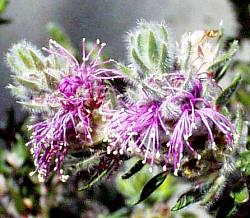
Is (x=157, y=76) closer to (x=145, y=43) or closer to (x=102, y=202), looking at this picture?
(x=145, y=43)

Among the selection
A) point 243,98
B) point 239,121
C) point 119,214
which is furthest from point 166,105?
point 119,214

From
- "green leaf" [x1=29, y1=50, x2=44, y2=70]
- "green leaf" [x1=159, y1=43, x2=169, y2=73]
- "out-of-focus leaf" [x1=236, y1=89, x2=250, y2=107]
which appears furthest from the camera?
"out-of-focus leaf" [x1=236, y1=89, x2=250, y2=107]

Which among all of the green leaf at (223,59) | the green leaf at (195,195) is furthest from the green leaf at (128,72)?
the green leaf at (195,195)

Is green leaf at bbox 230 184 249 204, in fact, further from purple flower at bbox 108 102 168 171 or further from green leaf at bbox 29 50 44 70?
green leaf at bbox 29 50 44 70

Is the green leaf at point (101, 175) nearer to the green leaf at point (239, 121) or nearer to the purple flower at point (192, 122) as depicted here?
the purple flower at point (192, 122)

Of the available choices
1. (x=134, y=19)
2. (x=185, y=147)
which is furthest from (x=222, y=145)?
(x=134, y=19)

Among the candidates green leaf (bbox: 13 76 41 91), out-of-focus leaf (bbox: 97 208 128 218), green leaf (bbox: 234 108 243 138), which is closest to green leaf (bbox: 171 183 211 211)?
green leaf (bbox: 234 108 243 138)
